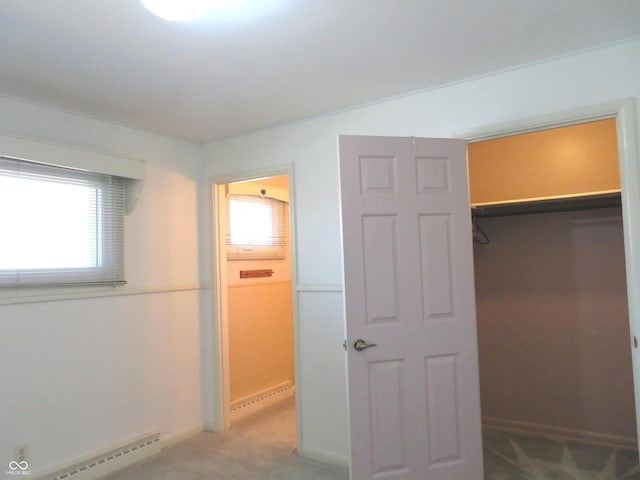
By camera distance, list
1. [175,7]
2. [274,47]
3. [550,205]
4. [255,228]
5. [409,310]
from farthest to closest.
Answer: [255,228], [550,205], [409,310], [274,47], [175,7]

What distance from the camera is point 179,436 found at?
332cm

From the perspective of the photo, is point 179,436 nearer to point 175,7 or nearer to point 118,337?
point 118,337

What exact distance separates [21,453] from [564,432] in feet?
11.5

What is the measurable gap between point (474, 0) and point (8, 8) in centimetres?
182

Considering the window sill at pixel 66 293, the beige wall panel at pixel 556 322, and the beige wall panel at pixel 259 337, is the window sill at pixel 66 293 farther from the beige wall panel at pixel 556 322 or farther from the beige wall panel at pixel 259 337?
the beige wall panel at pixel 556 322

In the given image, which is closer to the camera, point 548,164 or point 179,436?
point 548,164

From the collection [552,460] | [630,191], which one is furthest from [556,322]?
[630,191]

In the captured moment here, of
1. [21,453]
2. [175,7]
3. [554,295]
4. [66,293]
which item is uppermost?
[175,7]

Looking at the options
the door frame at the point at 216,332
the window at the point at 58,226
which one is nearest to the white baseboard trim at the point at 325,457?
the door frame at the point at 216,332

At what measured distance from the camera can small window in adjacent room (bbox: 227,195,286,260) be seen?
13.1ft

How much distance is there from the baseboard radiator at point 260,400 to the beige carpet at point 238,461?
258 millimetres

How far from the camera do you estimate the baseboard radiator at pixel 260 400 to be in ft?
12.5

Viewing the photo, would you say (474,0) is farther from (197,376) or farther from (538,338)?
(197,376)

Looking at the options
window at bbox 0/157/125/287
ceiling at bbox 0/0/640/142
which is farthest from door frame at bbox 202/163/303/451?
ceiling at bbox 0/0/640/142
